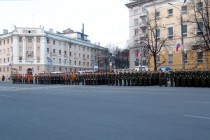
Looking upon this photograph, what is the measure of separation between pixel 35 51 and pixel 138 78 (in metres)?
43.8

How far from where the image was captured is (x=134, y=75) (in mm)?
23984

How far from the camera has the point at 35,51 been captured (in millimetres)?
61188

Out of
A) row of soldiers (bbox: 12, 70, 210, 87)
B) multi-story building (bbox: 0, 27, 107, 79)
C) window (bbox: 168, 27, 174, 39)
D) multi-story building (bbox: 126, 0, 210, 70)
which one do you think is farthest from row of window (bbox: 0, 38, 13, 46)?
window (bbox: 168, 27, 174, 39)

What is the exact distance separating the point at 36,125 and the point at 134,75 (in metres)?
18.6

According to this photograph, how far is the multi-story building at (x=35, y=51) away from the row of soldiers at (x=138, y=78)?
24.3 metres

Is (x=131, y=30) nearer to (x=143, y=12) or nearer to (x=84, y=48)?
(x=143, y=12)

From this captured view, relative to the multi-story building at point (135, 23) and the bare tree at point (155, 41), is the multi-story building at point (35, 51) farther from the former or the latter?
the bare tree at point (155, 41)

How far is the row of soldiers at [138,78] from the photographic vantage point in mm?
20109

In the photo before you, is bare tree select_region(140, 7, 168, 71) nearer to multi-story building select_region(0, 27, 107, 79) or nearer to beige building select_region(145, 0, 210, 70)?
beige building select_region(145, 0, 210, 70)

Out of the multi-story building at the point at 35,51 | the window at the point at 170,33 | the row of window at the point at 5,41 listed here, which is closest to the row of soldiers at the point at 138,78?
the window at the point at 170,33

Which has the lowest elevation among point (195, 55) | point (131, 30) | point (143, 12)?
point (195, 55)

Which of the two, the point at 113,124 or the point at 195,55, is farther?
the point at 195,55

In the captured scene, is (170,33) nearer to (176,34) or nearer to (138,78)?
(176,34)

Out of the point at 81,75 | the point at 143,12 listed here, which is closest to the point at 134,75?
the point at 81,75
